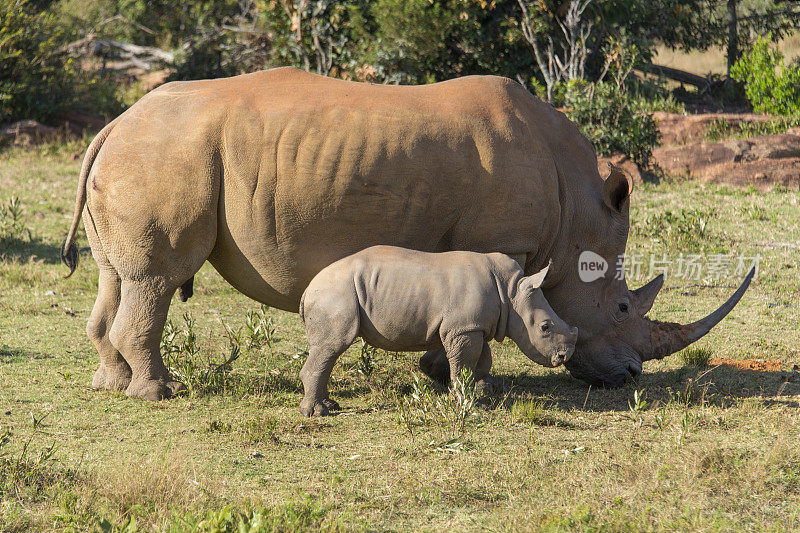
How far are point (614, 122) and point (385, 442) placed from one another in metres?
8.82

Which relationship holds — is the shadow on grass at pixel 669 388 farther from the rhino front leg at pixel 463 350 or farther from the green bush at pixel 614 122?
the green bush at pixel 614 122

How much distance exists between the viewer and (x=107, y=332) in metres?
6.24

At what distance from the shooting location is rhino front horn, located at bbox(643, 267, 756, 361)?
6.39 m

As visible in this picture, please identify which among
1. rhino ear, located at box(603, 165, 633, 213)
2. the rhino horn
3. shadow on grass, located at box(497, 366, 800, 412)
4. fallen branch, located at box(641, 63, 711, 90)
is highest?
rhino ear, located at box(603, 165, 633, 213)

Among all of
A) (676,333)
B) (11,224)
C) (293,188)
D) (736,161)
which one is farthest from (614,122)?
(293,188)

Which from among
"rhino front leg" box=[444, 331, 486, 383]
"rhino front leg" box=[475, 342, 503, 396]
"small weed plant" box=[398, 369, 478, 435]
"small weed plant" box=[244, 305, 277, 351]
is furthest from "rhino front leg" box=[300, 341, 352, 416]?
"small weed plant" box=[244, 305, 277, 351]

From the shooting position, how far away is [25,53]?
15180 mm

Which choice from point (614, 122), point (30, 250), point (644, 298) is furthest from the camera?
point (614, 122)

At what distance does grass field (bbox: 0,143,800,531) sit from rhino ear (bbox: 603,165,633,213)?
52.1 inches

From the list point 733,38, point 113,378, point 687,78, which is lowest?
point 113,378

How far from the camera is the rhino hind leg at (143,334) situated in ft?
19.2

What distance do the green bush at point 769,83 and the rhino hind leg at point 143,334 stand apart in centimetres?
1216

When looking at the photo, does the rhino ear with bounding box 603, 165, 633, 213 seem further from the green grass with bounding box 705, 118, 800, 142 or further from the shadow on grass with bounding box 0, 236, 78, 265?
the green grass with bounding box 705, 118, 800, 142

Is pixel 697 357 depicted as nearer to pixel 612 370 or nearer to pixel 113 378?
pixel 612 370
